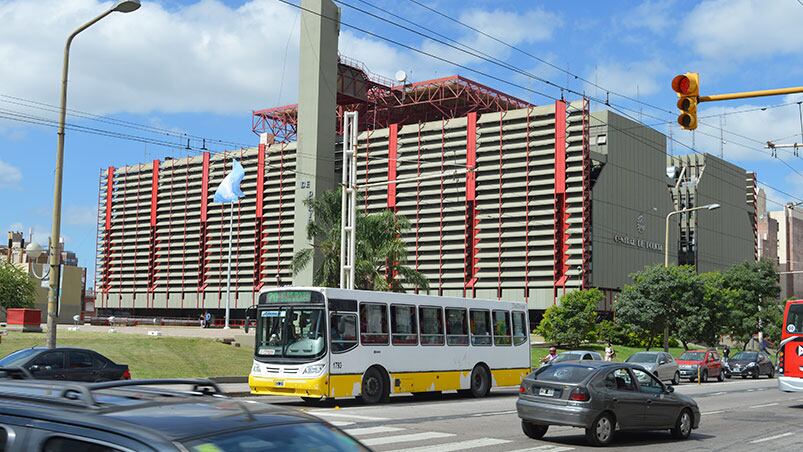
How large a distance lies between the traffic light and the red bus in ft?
38.6

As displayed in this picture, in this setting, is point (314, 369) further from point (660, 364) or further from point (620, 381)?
point (660, 364)

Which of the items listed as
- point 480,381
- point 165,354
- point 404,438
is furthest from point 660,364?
point 404,438

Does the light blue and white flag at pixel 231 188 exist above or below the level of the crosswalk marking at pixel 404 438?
above

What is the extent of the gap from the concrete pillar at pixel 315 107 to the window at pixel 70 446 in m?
47.6

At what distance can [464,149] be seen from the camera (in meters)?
77.9

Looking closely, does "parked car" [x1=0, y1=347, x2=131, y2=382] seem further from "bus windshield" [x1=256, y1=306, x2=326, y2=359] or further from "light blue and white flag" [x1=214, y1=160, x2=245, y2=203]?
"light blue and white flag" [x1=214, y1=160, x2=245, y2=203]

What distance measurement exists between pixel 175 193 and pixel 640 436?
276 feet

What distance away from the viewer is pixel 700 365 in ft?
143

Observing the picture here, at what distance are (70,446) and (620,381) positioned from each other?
1375cm

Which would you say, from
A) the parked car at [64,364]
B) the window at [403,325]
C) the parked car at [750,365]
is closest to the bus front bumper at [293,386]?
the window at [403,325]

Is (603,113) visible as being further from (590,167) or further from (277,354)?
(277,354)

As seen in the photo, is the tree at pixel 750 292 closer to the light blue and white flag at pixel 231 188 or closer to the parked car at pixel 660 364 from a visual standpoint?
the parked car at pixel 660 364

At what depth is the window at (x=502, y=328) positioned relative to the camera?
1121 inches

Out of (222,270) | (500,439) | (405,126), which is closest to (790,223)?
(405,126)
